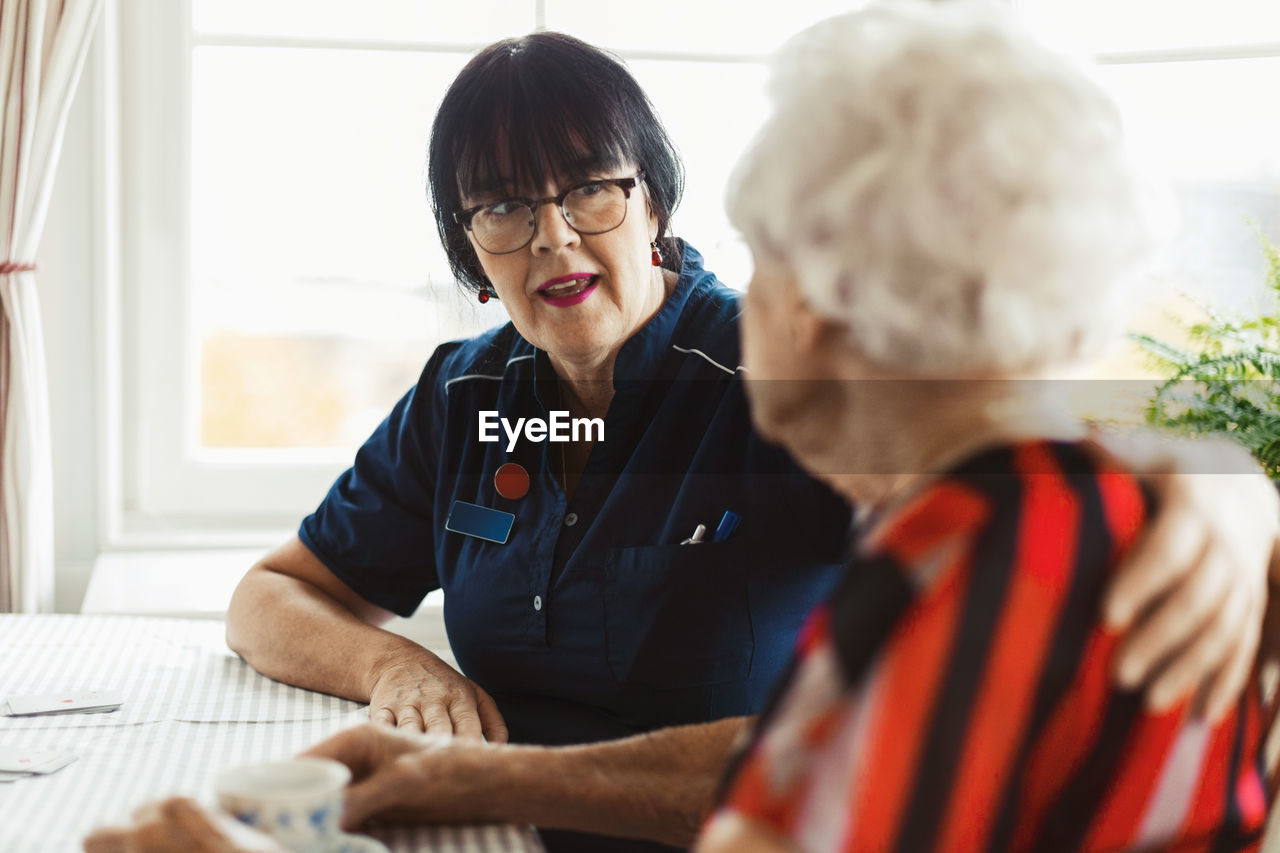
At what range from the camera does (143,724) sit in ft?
4.27

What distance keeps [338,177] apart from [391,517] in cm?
106

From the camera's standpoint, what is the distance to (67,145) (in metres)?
2.25

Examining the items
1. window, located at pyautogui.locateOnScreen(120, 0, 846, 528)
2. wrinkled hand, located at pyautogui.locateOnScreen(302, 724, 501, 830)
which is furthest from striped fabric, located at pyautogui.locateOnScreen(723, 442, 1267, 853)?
window, located at pyautogui.locateOnScreen(120, 0, 846, 528)

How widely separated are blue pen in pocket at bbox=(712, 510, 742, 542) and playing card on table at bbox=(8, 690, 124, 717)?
0.73 m

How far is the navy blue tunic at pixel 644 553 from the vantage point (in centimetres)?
135

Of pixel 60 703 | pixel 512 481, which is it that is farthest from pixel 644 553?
pixel 60 703

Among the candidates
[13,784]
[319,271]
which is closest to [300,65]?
[319,271]

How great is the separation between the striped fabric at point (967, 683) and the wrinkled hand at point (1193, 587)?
0.04 feet

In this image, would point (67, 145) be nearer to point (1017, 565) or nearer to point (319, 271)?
point (319, 271)

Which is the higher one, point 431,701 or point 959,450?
point 959,450

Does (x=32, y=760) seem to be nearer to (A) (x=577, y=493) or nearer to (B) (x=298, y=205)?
(A) (x=577, y=493)

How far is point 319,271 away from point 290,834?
1.82 metres

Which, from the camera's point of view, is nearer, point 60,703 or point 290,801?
point 290,801

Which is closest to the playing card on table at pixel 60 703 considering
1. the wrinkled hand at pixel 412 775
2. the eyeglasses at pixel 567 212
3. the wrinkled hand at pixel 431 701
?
the wrinkled hand at pixel 431 701
